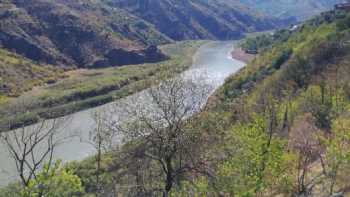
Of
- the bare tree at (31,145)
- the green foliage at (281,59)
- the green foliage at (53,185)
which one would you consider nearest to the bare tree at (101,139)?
the bare tree at (31,145)

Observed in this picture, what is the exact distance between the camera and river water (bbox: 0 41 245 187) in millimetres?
56497

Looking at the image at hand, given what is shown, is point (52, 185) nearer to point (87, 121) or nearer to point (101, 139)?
point (101, 139)

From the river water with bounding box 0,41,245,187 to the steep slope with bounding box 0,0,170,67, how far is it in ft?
63.3

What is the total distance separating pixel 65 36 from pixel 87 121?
203 ft

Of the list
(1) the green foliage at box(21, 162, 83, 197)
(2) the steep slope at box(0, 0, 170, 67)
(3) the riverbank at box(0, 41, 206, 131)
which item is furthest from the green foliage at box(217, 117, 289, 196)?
(2) the steep slope at box(0, 0, 170, 67)

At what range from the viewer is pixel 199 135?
2161 centimetres

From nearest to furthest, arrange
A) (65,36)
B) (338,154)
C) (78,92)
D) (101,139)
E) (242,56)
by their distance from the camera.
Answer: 1. (338,154)
2. (101,139)
3. (78,92)
4. (65,36)
5. (242,56)

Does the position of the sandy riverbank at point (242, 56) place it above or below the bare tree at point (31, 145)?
above

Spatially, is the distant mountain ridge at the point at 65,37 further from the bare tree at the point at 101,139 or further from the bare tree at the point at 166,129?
the bare tree at the point at 166,129

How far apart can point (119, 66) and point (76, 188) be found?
115583 mm

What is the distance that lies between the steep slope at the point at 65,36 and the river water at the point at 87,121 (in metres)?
19.3

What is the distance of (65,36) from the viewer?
13875cm

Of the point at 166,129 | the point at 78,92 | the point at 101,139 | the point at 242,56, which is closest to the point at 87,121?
the point at 78,92

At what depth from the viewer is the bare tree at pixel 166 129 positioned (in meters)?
21.2
